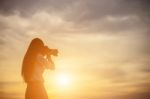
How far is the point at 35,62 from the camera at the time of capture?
191 inches

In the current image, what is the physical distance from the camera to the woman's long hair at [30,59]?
15.7 ft

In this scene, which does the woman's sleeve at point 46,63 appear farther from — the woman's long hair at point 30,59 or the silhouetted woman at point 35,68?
the woman's long hair at point 30,59

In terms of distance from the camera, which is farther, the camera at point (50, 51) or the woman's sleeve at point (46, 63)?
the camera at point (50, 51)

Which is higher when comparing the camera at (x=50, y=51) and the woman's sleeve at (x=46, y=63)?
the camera at (x=50, y=51)

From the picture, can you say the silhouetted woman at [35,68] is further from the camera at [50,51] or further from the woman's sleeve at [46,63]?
the camera at [50,51]

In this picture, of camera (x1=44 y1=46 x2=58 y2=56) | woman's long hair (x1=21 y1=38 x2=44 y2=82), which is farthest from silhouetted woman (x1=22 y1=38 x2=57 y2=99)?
camera (x1=44 y1=46 x2=58 y2=56)

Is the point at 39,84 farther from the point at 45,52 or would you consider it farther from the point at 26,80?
the point at 45,52

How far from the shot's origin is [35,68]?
4.85m

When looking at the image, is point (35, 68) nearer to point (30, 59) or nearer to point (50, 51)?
point (30, 59)

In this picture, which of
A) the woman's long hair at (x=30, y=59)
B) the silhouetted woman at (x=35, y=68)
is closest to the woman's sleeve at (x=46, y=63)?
the silhouetted woman at (x=35, y=68)

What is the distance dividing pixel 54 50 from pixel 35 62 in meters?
0.52

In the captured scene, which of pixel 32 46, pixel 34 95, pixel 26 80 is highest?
pixel 32 46

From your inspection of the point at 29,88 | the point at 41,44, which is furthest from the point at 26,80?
the point at 41,44

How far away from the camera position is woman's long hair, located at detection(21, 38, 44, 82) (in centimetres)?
479
